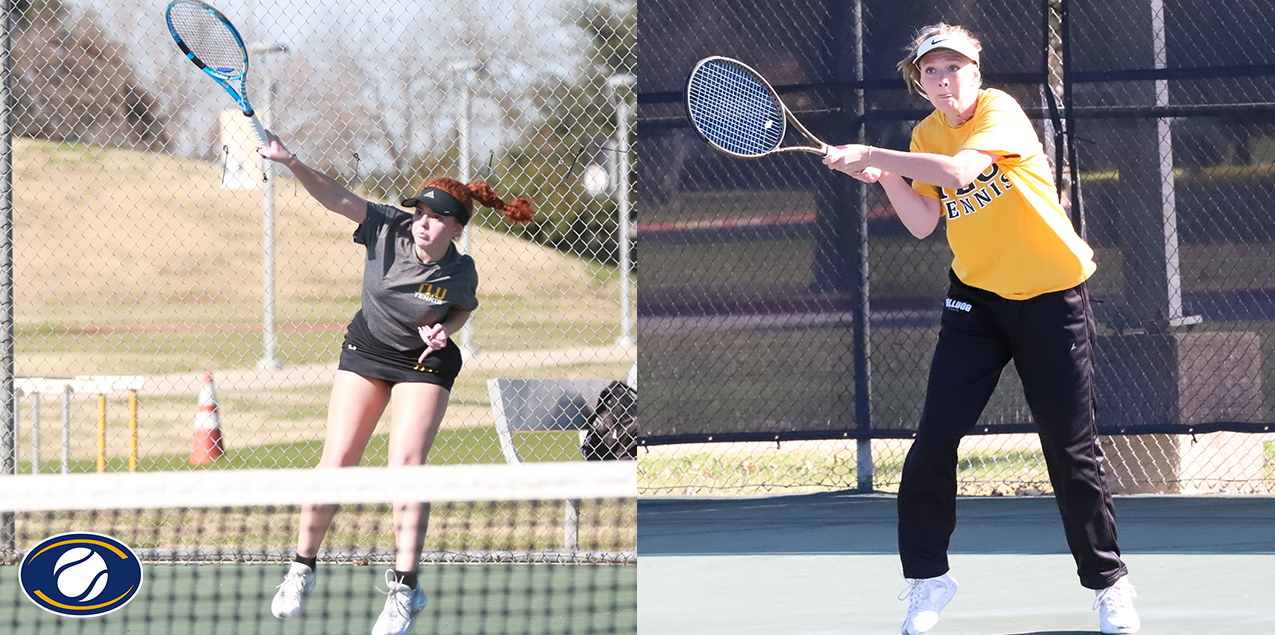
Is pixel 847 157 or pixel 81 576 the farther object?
pixel 81 576

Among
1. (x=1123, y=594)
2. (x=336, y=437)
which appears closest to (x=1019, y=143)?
(x=1123, y=594)

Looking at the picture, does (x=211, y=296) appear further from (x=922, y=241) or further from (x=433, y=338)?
(x=433, y=338)

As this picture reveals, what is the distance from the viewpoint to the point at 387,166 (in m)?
4.44

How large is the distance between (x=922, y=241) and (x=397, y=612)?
2238mm

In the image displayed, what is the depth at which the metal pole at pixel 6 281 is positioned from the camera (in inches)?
161

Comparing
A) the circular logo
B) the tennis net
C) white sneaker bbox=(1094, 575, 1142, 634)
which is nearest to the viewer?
the tennis net

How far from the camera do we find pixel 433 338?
10.5 feet

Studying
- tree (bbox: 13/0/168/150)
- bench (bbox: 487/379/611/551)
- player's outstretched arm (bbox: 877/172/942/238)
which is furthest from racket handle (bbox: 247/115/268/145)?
tree (bbox: 13/0/168/150)

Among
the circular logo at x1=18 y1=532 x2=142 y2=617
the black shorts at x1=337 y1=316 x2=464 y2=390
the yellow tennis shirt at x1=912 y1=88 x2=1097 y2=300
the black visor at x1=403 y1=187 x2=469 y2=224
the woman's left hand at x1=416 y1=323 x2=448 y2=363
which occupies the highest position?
the black visor at x1=403 y1=187 x2=469 y2=224

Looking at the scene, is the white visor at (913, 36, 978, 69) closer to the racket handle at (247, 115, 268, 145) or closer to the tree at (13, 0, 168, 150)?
the racket handle at (247, 115, 268, 145)

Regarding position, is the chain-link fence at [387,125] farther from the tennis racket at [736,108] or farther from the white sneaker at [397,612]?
the white sneaker at [397,612]

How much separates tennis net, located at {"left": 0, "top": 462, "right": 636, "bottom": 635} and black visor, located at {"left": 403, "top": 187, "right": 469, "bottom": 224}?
0.72 m

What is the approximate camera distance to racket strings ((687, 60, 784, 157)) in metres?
3.14

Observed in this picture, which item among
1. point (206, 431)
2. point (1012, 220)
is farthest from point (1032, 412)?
point (206, 431)
